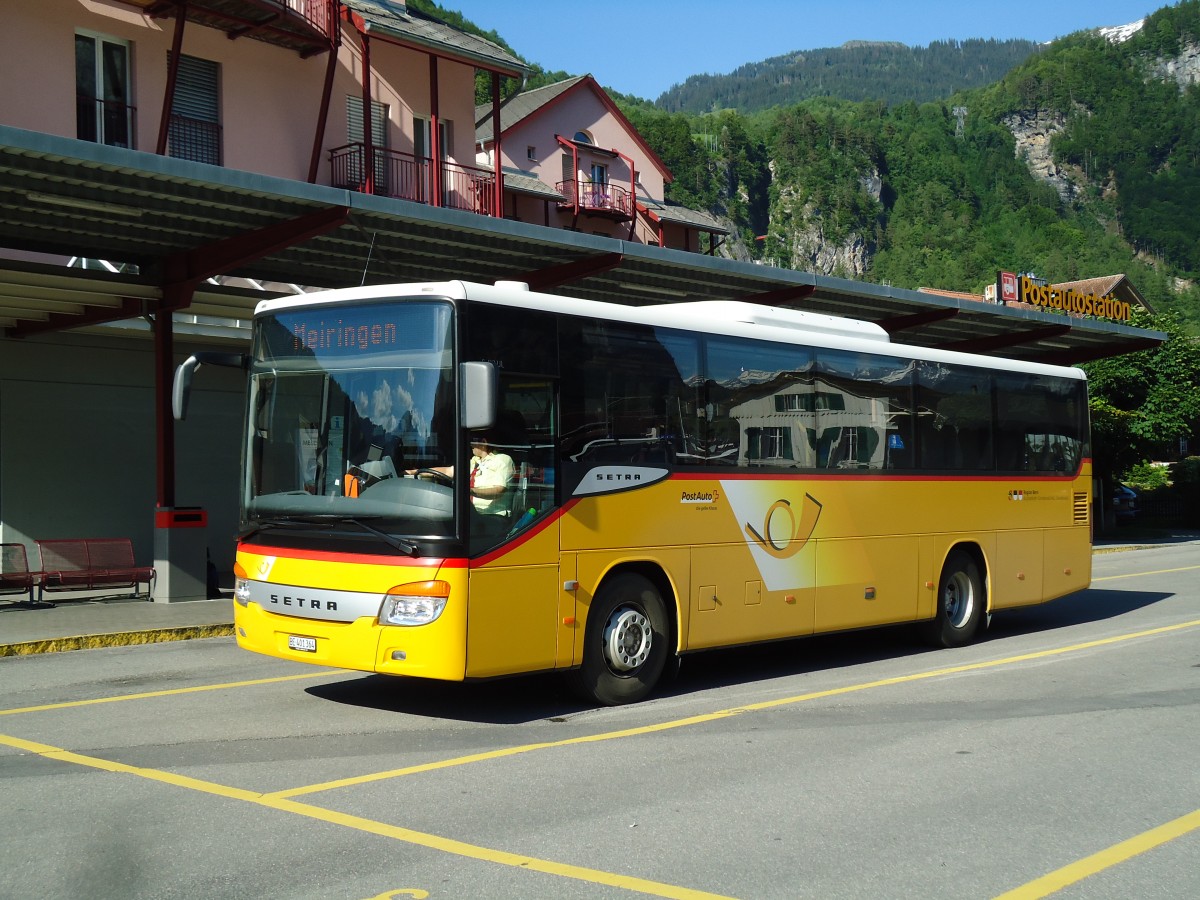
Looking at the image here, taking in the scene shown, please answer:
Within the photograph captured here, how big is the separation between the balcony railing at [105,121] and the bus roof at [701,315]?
13049 millimetres

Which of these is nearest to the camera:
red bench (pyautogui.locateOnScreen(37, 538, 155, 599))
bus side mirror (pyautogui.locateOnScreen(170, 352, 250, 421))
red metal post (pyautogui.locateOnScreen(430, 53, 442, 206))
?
bus side mirror (pyautogui.locateOnScreen(170, 352, 250, 421))

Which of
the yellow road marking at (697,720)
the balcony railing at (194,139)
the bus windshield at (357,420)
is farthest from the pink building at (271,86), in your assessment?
the yellow road marking at (697,720)

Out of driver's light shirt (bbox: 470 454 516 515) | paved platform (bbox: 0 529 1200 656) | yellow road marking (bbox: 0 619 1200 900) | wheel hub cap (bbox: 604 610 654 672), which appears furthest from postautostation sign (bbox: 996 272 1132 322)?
driver's light shirt (bbox: 470 454 516 515)

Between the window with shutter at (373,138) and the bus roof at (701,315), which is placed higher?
the window with shutter at (373,138)

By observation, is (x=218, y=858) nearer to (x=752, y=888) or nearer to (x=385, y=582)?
(x=752, y=888)

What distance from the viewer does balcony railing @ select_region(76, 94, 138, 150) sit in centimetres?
2128

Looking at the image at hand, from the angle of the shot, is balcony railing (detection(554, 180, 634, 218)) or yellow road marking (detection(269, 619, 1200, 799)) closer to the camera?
yellow road marking (detection(269, 619, 1200, 799))

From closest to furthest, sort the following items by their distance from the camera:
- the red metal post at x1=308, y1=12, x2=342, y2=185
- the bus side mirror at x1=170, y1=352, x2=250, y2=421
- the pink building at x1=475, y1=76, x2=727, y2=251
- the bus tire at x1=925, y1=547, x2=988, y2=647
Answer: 1. the bus side mirror at x1=170, y1=352, x2=250, y2=421
2. the bus tire at x1=925, y1=547, x2=988, y2=647
3. the red metal post at x1=308, y1=12, x2=342, y2=185
4. the pink building at x1=475, y1=76, x2=727, y2=251

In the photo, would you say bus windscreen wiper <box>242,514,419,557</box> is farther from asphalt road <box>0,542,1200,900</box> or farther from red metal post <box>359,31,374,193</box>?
red metal post <box>359,31,374,193</box>

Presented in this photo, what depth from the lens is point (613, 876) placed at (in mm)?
5473

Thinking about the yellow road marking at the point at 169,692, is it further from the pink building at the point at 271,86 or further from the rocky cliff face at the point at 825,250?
the rocky cliff face at the point at 825,250

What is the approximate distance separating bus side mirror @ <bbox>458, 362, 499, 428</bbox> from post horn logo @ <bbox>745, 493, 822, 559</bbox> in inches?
131

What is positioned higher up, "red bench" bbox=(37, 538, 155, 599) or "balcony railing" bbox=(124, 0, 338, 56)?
"balcony railing" bbox=(124, 0, 338, 56)

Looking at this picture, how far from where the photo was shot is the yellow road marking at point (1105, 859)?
5.36m
